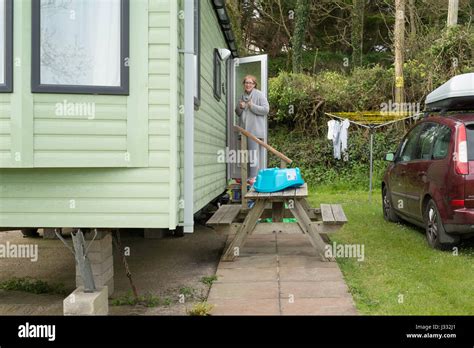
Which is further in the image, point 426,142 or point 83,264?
point 426,142

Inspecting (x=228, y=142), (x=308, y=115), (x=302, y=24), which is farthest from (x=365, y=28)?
(x=228, y=142)

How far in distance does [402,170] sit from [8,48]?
580 cm

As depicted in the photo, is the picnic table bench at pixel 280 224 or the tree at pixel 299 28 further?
the tree at pixel 299 28

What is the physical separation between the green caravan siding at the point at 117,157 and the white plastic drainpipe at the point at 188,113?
27cm

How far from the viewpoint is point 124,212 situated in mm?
4738

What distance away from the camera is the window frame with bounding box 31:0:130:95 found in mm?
4480

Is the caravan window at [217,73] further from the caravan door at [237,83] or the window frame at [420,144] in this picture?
the window frame at [420,144]

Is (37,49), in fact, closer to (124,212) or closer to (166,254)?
(124,212)

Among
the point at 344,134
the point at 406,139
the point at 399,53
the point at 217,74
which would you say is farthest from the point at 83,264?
the point at 399,53

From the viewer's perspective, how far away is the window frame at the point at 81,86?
14.7ft

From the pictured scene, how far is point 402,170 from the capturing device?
27.1 feet

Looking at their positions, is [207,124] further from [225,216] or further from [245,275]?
[245,275]

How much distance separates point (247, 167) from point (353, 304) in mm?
5120

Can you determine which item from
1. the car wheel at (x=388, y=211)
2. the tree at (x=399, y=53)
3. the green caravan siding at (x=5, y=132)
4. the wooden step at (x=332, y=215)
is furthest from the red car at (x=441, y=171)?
the tree at (x=399, y=53)
